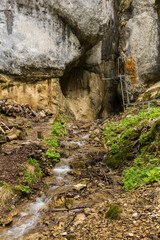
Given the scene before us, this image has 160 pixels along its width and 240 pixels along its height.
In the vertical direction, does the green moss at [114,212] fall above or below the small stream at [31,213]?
above

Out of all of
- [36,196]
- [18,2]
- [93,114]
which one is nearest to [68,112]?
[93,114]

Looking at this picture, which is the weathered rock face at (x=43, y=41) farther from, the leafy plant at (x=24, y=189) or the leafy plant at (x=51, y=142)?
the leafy plant at (x=24, y=189)

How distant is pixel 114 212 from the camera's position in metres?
3.85

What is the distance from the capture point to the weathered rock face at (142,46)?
Result: 1797cm

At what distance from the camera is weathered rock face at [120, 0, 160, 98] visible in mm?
17969

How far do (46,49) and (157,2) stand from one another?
9311 mm

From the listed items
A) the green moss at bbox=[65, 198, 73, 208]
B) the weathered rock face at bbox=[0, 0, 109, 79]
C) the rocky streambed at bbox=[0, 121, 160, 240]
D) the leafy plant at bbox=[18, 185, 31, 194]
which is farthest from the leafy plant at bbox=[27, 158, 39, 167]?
the weathered rock face at bbox=[0, 0, 109, 79]

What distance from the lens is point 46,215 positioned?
477cm

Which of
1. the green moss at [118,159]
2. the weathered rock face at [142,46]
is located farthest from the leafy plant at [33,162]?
the weathered rock face at [142,46]

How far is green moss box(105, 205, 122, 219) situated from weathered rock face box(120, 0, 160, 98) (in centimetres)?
1576

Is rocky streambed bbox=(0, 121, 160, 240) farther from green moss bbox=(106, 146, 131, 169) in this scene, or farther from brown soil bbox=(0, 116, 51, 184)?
brown soil bbox=(0, 116, 51, 184)

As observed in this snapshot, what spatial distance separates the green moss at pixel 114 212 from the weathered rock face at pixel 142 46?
15.8 metres

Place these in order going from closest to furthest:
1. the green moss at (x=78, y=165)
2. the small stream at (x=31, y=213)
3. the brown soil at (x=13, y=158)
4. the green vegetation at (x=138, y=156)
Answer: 1. the small stream at (x=31, y=213)
2. the green vegetation at (x=138, y=156)
3. the brown soil at (x=13, y=158)
4. the green moss at (x=78, y=165)

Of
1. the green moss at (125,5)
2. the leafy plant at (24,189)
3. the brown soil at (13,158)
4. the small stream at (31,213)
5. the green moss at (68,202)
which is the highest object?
the green moss at (125,5)
